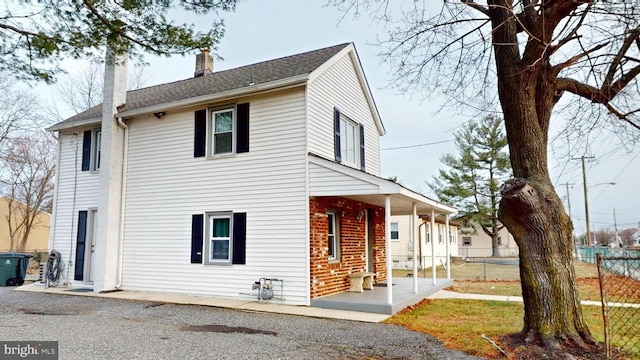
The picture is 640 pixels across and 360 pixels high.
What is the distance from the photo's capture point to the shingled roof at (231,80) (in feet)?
34.0

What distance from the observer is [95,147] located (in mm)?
12352

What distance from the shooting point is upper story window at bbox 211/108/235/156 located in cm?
1038

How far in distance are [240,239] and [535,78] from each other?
22.6ft

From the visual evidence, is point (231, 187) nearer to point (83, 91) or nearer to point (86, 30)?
point (86, 30)

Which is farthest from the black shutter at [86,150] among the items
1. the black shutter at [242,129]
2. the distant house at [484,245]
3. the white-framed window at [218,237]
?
the distant house at [484,245]

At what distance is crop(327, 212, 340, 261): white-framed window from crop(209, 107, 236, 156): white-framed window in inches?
121

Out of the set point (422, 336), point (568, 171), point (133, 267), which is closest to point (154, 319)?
point (133, 267)

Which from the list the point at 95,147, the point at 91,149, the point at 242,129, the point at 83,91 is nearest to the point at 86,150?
the point at 91,149

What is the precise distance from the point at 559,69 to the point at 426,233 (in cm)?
2126

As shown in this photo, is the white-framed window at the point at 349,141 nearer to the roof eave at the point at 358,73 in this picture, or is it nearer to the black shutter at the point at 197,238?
the roof eave at the point at 358,73

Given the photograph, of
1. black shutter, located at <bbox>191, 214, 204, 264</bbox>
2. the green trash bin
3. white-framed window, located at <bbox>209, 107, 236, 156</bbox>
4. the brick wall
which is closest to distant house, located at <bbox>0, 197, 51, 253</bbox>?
the green trash bin

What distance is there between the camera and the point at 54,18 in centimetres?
775

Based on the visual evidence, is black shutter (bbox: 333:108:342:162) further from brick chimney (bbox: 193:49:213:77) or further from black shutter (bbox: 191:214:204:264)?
brick chimney (bbox: 193:49:213:77)

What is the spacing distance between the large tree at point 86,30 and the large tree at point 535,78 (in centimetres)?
405
